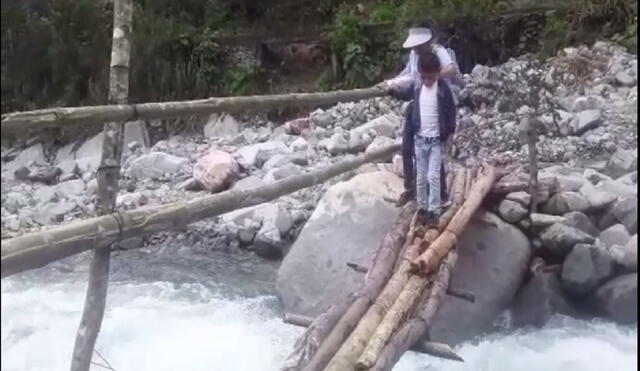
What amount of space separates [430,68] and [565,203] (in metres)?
1.20

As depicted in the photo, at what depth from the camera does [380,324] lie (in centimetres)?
247

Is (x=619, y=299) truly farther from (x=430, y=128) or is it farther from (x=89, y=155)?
(x=89, y=155)

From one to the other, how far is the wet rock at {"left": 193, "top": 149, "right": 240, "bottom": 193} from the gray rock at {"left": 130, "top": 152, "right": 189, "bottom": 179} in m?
0.62

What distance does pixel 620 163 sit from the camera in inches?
163

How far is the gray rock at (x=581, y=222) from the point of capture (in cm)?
372

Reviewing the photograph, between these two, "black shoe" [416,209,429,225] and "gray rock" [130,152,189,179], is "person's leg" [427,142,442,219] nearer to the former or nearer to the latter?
"black shoe" [416,209,429,225]

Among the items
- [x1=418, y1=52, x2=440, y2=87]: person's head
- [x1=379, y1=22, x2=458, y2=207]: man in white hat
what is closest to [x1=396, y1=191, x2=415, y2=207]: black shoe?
[x1=379, y1=22, x2=458, y2=207]: man in white hat

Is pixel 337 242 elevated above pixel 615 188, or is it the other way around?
pixel 615 188

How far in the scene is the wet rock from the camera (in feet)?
18.7

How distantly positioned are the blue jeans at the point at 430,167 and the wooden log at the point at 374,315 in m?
0.11

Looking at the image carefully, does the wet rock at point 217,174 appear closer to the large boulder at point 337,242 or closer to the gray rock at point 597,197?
the large boulder at point 337,242

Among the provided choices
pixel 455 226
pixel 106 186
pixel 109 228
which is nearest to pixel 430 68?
pixel 455 226

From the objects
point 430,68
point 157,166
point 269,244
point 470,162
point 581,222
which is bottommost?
point 157,166

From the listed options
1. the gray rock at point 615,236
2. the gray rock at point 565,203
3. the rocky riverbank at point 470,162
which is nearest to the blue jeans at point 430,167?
the rocky riverbank at point 470,162
